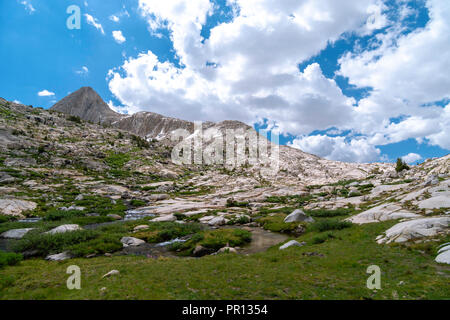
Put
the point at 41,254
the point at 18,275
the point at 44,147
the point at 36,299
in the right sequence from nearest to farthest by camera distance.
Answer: the point at 36,299
the point at 18,275
the point at 41,254
the point at 44,147

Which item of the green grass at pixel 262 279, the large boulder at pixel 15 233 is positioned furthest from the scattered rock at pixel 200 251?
the large boulder at pixel 15 233

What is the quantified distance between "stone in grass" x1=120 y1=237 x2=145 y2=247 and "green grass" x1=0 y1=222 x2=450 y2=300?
28.2 feet

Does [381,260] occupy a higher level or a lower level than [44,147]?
lower

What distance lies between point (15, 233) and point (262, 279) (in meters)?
32.3

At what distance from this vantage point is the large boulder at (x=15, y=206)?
119 ft

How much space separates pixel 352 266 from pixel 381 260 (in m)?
1.97

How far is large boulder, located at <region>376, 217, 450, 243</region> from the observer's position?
14734 millimetres

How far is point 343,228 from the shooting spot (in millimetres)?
24266

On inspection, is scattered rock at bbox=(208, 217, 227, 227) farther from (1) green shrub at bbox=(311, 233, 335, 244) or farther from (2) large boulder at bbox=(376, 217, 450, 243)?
(2) large boulder at bbox=(376, 217, 450, 243)

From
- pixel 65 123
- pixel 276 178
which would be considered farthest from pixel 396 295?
pixel 65 123

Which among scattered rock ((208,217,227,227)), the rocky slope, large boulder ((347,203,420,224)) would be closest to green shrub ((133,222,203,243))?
the rocky slope

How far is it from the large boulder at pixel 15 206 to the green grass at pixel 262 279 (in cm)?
3209

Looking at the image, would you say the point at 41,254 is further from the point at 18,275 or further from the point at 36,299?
the point at 36,299

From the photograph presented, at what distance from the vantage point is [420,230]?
50.0ft
